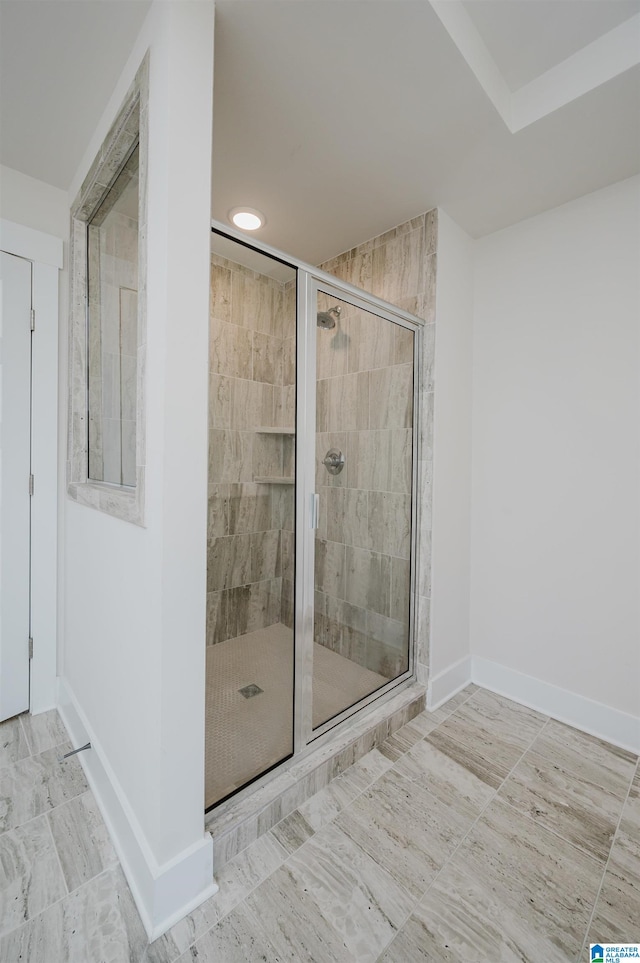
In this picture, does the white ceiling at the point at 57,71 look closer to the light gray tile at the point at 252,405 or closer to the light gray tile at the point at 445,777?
the light gray tile at the point at 252,405

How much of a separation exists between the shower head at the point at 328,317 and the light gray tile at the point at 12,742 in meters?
2.10

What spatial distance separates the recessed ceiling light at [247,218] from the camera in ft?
6.72

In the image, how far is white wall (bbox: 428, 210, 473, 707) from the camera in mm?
2025

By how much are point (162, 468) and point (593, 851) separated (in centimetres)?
177

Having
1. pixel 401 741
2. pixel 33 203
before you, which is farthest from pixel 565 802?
pixel 33 203

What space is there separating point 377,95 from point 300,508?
57.4 inches

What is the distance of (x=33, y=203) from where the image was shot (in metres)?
1.79

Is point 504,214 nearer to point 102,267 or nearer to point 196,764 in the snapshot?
point 102,267

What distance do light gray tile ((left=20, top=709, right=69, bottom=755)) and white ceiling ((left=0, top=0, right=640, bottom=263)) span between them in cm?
243

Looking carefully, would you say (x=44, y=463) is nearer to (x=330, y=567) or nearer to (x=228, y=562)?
(x=228, y=562)

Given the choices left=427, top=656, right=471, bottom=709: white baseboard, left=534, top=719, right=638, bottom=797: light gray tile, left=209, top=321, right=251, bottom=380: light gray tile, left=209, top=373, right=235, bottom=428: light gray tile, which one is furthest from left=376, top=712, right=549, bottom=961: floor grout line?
left=209, top=321, right=251, bottom=380: light gray tile

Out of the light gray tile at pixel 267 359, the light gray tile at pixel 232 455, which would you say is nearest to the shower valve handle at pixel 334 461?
the light gray tile at pixel 267 359

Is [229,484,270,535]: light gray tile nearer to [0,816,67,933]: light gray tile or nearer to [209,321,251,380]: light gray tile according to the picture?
[209,321,251,380]: light gray tile

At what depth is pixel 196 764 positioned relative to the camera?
3.53ft
